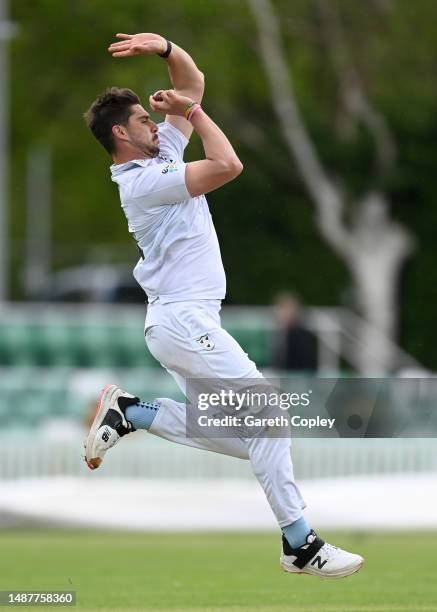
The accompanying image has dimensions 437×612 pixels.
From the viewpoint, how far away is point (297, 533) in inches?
302

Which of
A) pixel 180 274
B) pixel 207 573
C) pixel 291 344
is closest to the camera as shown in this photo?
pixel 180 274

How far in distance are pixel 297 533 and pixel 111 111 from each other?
7.42 ft

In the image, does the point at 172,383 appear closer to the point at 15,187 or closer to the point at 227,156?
the point at 227,156

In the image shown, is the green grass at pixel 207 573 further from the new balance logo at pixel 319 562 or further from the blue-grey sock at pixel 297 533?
the blue-grey sock at pixel 297 533

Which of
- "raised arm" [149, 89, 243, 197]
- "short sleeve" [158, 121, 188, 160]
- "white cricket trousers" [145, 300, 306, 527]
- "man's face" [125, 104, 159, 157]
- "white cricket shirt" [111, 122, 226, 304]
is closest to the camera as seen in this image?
"raised arm" [149, 89, 243, 197]

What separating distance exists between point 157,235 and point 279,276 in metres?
17.1

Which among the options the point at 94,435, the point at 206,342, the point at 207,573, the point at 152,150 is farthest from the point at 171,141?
the point at 207,573

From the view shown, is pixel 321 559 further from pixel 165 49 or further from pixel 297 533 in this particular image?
pixel 165 49

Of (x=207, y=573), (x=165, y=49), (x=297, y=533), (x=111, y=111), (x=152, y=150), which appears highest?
(x=165, y=49)

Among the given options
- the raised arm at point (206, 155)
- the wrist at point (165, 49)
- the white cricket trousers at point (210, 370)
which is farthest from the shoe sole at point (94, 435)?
the wrist at point (165, 49)

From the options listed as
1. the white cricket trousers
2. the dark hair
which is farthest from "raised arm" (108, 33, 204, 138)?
the white cricket trousers

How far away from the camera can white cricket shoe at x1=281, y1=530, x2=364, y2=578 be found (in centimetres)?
761

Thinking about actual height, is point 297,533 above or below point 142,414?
below

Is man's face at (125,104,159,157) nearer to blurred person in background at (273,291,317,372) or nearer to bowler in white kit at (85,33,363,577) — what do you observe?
bowler in white kit at (85,33,363,577)
